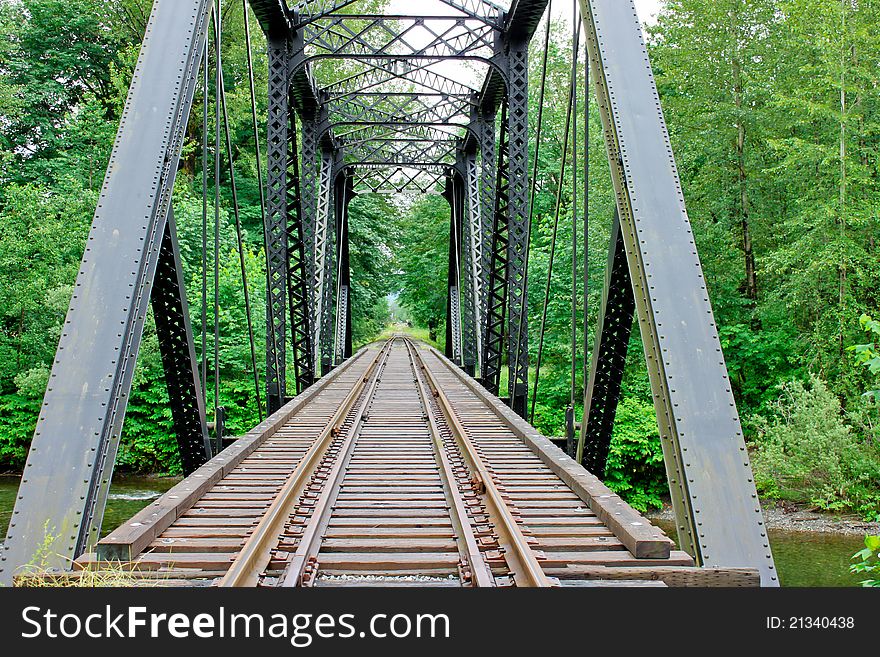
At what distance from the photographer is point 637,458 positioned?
63.0 ft

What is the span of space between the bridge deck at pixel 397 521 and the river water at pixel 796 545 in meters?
8.65

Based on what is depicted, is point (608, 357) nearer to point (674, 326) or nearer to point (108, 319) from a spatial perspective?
point (674, 326)

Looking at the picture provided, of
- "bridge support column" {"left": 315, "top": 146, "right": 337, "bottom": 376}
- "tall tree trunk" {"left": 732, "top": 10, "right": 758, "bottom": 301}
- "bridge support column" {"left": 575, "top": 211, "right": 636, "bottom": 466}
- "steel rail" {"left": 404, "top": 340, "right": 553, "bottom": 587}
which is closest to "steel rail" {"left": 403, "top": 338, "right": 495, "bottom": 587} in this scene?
"steel rail" {"left": 404, "top": 340, "right": 553, "bottom": 587}

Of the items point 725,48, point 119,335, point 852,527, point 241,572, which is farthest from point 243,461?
point 725,48

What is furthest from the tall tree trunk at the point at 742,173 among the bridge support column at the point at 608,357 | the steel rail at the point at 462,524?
the steel rail at the point at 462,524

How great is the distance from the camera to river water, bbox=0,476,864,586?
13484mm

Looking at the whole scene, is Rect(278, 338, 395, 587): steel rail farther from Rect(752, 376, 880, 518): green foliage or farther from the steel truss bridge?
Rect(752, 376, 880, 518): green foliage

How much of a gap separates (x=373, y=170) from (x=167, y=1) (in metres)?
23.7

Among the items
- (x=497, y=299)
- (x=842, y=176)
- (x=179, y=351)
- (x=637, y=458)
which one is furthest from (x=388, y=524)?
(x=842, y=176)

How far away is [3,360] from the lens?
20.5 metres

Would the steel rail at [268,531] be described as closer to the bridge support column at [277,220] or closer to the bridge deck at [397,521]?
the bridge deck at [397,521]

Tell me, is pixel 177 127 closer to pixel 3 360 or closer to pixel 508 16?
pixel 508 16

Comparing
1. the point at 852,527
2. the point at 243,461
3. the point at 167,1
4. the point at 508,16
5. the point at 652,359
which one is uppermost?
the point at 508,16
